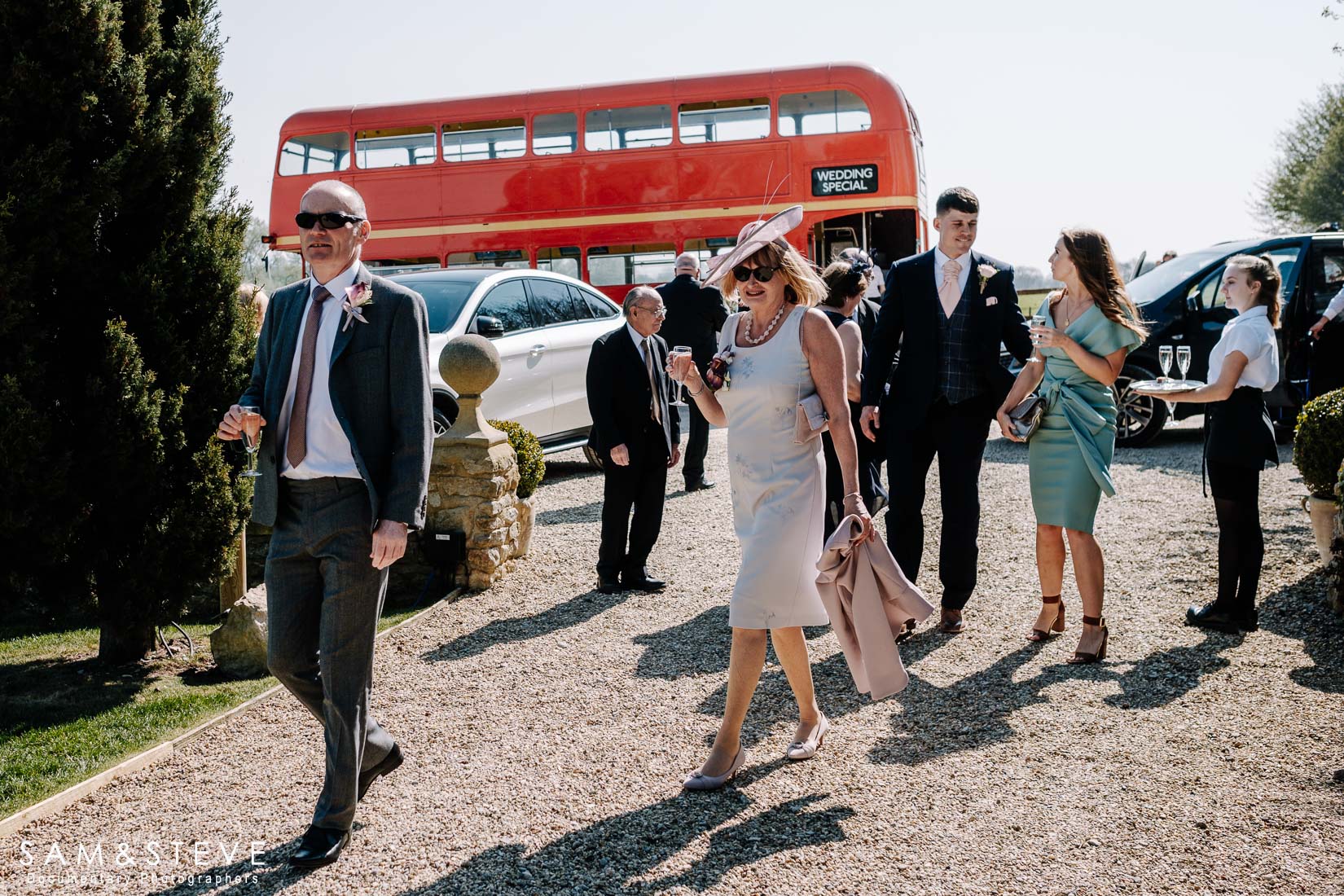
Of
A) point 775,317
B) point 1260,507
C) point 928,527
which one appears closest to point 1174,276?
point 1260,507

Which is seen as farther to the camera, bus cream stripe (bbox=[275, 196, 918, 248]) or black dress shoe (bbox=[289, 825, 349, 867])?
bus cream stripe (bbox=[275, 196, 918, 248])

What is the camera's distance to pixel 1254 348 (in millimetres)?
5582

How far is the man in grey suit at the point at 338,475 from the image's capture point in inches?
139

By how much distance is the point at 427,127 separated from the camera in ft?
54.9

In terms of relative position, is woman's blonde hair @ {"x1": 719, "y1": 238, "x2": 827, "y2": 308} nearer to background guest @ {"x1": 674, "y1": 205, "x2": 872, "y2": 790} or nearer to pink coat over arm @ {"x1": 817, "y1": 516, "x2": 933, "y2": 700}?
background guest @ {"x1": 674, "y1": 205, "x2": 872, "y2": 790}

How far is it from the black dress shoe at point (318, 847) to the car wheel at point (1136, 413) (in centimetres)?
1004

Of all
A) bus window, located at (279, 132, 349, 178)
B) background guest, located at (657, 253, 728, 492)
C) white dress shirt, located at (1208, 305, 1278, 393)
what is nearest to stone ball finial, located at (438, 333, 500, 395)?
background guest, located at (657, 253, 728, 492)

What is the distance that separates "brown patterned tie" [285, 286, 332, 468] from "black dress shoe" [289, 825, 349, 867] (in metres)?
1.14

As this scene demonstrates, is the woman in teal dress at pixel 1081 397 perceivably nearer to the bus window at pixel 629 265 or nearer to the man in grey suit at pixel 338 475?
the man in grey suit at pixel 338 475

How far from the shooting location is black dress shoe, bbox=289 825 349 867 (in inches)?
136

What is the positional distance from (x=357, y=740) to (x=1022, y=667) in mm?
3067

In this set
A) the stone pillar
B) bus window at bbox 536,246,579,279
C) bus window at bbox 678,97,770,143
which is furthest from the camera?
bus window at bbox 536,246,579,279

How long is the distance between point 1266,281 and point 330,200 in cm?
453

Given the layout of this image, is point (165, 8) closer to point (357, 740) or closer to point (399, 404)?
point (399, 404)
